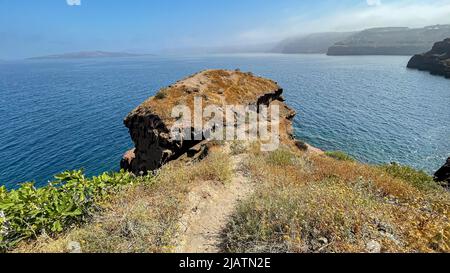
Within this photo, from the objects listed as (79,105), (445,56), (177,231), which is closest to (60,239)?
(177,231)

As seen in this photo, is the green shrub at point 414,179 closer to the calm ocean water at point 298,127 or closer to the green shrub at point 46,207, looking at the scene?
the green shrub at point 46,207

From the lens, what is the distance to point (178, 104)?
89.9 feet

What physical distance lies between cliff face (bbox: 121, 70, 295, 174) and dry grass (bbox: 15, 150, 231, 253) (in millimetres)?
9856

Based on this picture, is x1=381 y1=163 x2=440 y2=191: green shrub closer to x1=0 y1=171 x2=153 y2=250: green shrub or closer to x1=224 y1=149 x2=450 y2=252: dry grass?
x1=224 y1=149 x2=450 y2=252: dry grass

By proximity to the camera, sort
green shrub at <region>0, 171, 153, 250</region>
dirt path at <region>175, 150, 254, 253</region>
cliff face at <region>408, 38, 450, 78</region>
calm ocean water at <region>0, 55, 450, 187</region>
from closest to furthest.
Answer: green shrub at <region>0, 171, 153, 250</region>
dirt path at <region>175, 150, 254, 253</region>
calm ocean water at <region>0, 55, 450, 187</region>
cliff face at <region>408, 38, 450, 78</region>

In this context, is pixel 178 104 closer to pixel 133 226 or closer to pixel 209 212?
pixel 209 212

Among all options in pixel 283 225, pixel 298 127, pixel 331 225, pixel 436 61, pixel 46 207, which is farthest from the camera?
pixel 436 61

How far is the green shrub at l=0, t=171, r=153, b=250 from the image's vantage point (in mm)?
6930

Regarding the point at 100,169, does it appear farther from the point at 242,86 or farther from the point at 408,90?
the point at 408,90

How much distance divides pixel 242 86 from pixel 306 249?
30251 mm

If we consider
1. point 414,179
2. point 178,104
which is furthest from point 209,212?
point 178,104

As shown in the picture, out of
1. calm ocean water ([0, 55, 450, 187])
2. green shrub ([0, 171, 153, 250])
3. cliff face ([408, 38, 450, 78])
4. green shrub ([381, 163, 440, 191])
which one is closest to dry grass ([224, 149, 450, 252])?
A: green shrub ([381, 163, 440, 191])

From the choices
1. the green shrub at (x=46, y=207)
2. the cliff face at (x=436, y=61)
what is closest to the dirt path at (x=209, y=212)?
the green shrub at (x=46, y=207)

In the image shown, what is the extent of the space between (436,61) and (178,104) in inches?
6082
